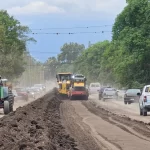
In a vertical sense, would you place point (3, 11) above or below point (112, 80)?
above

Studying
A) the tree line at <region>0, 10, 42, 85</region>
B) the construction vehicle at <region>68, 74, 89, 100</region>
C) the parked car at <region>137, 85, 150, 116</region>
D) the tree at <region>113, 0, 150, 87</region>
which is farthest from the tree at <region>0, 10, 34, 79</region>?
the parked car at <region>137, 85, 150, 116</region>

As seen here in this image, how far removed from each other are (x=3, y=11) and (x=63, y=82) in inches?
1215

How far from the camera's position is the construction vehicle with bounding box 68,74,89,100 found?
2559 inches

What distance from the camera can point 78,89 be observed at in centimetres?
6519

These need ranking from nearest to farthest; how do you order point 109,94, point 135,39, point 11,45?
point 135,39, point 109,94, point 11,45

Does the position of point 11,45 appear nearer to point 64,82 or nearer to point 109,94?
point 64,82

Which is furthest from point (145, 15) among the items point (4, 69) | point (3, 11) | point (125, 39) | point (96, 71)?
point (96, 71)

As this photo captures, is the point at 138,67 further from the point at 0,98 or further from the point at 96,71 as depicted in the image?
the point at 96,71

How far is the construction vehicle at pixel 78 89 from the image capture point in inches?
2559

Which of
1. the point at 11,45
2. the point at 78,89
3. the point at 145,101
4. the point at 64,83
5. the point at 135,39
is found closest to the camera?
the point at 145,101

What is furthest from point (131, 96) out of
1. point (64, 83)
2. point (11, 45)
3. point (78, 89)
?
point (11, 45)

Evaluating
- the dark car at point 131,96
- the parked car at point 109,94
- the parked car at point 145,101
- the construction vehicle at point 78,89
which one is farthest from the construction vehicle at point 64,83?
the parked car at point 145,101

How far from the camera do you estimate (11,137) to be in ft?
50.8

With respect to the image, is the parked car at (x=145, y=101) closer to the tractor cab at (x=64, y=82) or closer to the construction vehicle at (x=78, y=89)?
the construction vehicle at (x=78, y=89)
